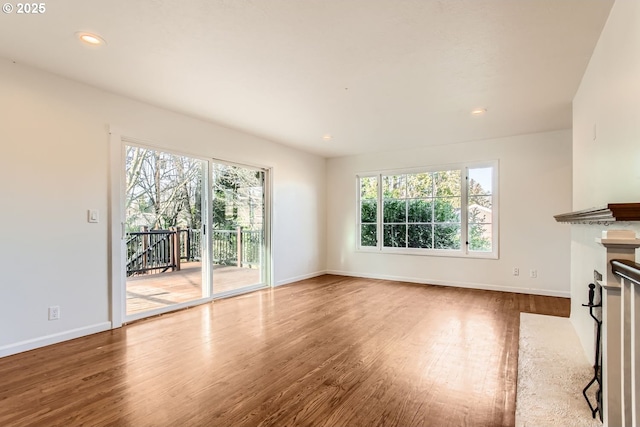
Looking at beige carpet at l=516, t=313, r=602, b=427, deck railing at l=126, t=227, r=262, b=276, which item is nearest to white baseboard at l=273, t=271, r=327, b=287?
deck railing at l=126, t=227, r=262, b=276

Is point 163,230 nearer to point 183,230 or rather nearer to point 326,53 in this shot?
point 183,230

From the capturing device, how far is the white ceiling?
2016mm

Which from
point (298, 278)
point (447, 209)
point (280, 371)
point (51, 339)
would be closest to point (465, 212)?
point (447, 209)

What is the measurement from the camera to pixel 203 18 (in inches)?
82.2

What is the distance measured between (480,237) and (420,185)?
1.35 m

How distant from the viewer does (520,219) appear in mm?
4859

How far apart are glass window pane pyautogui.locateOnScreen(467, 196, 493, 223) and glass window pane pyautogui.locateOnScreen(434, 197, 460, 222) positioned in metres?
0.20

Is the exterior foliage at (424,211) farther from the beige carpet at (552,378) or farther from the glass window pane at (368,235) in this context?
the beige carpet at (552,378)

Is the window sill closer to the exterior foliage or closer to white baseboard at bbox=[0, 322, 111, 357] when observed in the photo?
the exterior foliage

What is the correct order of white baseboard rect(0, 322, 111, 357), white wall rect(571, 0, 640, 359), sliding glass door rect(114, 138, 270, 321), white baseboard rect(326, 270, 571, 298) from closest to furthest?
white wall rect(571, 0, 640, 359)
white baseboard rect(0, 322, 111, 357)
sliding glass door rect(114, 138, 270, 321)
white baseboard rect(326, 270, 571, 298)

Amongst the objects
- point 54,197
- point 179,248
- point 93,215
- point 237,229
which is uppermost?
point 54,197

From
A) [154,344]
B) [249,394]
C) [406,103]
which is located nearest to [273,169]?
[406,103]

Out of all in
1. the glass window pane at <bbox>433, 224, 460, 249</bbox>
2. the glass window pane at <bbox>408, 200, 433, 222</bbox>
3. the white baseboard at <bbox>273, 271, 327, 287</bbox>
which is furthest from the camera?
the glass window pane at <bbox>408, 200, 433, 222</bbox>

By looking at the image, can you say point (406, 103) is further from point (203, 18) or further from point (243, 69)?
point (203, 18)
